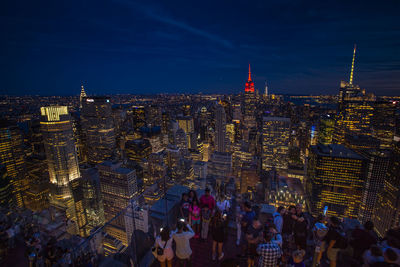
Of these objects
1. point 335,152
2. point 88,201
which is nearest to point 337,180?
point 335,152

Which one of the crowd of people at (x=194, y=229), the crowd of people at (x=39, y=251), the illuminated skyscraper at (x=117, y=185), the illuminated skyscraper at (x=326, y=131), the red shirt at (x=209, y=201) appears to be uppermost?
the red shirt at (x=209, y=201)

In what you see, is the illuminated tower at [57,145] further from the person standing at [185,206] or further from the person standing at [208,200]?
the person standing at [208,200]

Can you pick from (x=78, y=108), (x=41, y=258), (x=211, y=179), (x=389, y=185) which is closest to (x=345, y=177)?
(x=389, y=185)

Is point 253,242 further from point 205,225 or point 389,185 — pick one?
point 389,185

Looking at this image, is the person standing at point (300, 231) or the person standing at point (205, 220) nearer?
the person standing at point (300, 231)

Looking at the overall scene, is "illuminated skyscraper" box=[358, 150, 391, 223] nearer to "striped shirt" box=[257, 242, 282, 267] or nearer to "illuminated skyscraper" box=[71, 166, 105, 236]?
"striped shirt" box=[257, 242, 282, 267]

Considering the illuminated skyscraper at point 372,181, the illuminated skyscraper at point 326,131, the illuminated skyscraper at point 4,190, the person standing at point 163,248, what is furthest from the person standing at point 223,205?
the illuminated skyscraper at point 326,131

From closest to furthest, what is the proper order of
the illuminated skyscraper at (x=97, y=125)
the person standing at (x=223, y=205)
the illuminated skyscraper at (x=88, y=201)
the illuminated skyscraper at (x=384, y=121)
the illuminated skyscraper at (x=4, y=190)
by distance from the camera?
1. the person standing at (x=223, y=205)
2. the illuminated skyscraper at (x=4, y=190)
3. the illuminated skyscraper at (x=88, y=201)
4. the illuminated skyscraper at (x=384, y=121)
5. the illuminated skyscraper at (x=97, y=125)

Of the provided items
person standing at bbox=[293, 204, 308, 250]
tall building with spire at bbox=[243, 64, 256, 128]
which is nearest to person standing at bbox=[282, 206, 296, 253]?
person standing at bbox=[293, 204, 308, 250]

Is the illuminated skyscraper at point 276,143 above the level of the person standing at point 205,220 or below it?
below
